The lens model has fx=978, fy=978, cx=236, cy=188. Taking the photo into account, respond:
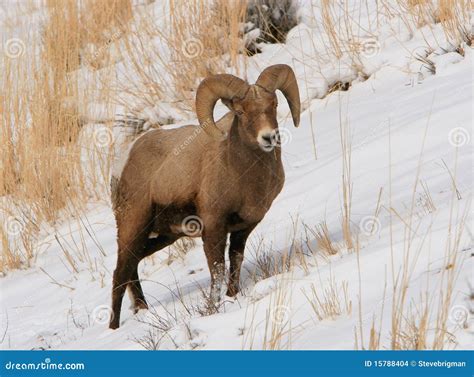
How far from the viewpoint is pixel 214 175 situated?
582cm

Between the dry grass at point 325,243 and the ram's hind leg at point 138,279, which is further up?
the dry grass at point 325,243

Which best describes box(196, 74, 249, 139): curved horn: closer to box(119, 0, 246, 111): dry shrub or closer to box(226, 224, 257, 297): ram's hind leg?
box(226, 224, 257, 297): ram's hind leg

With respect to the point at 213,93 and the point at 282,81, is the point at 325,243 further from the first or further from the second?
the point at 213,93

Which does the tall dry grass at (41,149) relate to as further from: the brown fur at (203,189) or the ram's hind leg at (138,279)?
the brown fur at (203,189)

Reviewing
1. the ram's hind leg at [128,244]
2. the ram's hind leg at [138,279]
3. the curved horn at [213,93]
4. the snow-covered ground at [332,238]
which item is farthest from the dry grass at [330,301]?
the ram's hind leg at [138,279]

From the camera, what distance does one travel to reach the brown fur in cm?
573

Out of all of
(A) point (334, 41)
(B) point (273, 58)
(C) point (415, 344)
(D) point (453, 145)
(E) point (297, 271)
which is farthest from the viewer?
(B) point (273, 58)

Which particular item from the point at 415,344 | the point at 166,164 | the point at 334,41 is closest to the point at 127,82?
the point at 334,41

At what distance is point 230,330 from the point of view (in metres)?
4.57

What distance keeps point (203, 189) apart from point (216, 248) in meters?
0.36

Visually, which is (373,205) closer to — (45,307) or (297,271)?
(297,271)

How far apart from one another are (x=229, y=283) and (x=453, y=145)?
1983mm

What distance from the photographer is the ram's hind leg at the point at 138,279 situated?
6672mm

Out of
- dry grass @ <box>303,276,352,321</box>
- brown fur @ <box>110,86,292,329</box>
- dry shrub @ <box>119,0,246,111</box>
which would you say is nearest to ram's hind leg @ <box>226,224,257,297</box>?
brown fur @ <box>110,86,292,329</box>
